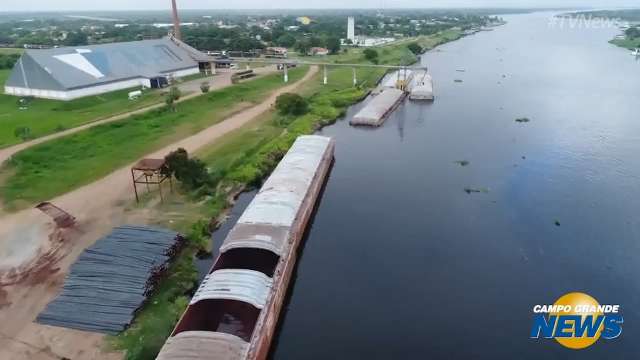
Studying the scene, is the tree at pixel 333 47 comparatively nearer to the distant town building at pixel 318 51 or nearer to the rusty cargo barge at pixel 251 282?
the distant town building at pixel 318 51

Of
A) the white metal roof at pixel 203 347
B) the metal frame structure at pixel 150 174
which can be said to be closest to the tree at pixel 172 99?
the metal frame structure at pixel 150 174

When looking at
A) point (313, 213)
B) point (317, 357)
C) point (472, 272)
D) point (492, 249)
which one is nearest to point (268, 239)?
point (317, 357)

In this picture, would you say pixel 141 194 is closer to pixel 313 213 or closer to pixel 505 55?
pixel 313 213

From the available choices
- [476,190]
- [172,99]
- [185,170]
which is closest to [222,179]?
[185,170]

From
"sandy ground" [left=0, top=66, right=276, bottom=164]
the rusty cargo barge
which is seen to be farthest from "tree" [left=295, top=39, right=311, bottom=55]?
the rusty cargo barge

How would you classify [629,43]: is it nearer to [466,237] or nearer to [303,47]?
[303,47]
